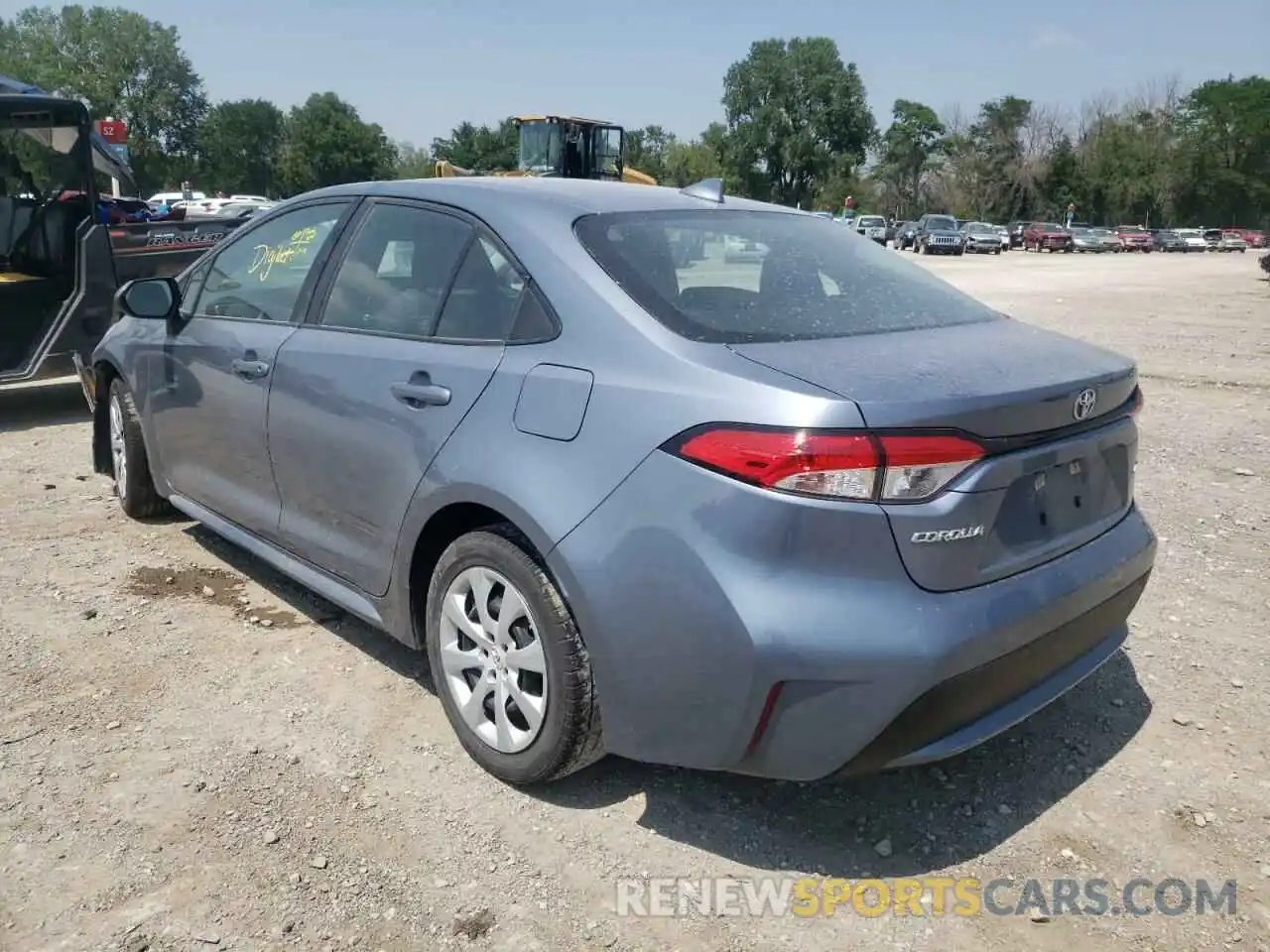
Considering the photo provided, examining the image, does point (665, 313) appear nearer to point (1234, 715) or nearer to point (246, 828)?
point (246, 828)

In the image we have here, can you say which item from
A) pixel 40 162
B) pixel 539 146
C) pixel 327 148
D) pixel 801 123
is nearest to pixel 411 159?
pixel 327 148

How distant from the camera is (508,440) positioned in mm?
2797

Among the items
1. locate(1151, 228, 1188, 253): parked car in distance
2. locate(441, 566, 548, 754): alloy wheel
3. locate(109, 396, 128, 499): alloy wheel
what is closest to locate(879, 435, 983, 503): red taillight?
locate(441, 566, 548, 754): alloy wheel

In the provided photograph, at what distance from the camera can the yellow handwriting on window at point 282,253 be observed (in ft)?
12.9

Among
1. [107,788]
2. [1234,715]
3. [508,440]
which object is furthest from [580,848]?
[1234,715]

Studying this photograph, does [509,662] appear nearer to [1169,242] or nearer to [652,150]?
[1169,242]

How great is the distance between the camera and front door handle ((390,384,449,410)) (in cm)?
303

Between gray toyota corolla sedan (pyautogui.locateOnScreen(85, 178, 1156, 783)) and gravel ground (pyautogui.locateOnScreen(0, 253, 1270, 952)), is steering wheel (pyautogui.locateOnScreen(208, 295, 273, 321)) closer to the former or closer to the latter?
gray toyota corolla sedan (pyautogui.locateOnScreen(85, 178, 1156, 783))

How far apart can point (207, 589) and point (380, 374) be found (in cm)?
179

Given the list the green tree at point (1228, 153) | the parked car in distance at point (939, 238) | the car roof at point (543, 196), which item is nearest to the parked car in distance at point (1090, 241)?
the parked car in distance at point (939, 238)

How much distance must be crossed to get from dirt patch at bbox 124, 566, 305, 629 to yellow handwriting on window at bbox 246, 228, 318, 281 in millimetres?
1343

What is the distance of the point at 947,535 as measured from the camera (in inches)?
93.1

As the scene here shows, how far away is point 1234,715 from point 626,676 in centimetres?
222

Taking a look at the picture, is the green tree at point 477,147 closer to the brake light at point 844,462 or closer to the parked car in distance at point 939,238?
the parked car in distance at point 939,238
